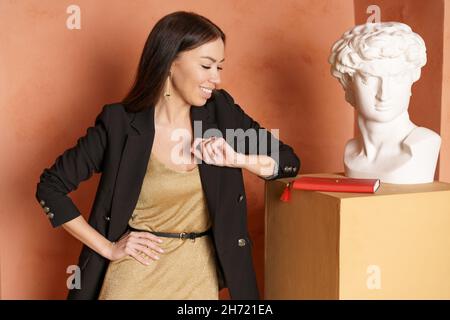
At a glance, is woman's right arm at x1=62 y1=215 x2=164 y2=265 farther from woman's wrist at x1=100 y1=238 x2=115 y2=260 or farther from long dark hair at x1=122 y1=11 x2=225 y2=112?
long dark hair at x1=122 y1=11 x2=225 y2=112

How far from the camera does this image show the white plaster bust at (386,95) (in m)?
1.54

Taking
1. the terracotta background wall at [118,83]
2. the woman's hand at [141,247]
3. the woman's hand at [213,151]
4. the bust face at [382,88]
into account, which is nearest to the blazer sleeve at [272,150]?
the woman's hand at [213,151]

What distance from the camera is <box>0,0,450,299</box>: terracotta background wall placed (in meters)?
2.08

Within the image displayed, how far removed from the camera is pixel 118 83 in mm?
2244

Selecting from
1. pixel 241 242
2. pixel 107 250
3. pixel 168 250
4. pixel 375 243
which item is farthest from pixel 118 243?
pixel 375 243

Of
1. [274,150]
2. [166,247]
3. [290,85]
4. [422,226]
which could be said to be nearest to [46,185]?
[166,247]

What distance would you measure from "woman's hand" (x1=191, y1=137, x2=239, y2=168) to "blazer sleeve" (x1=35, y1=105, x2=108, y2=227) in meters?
0.28

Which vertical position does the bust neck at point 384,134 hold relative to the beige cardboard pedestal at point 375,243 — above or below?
above

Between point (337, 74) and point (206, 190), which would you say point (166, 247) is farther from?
point (337, 74)

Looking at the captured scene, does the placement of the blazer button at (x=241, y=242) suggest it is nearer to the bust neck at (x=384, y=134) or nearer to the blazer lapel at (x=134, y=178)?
the blazer lapel at (x=134, y=178)

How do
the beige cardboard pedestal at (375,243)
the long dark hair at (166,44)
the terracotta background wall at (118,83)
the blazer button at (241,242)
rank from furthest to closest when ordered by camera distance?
the terracotta background wall at (118,83), the blazer button at (241,242), the long dark hair at (166,44), the beige cardboard pedestal at (375,243)

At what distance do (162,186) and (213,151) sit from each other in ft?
0.59

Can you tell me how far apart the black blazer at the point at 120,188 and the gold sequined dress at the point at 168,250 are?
35mm

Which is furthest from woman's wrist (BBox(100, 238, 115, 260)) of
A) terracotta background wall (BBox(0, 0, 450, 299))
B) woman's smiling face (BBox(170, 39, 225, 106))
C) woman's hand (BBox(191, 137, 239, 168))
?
terracotta background wall (BBox(0, 0, 450, 299))
